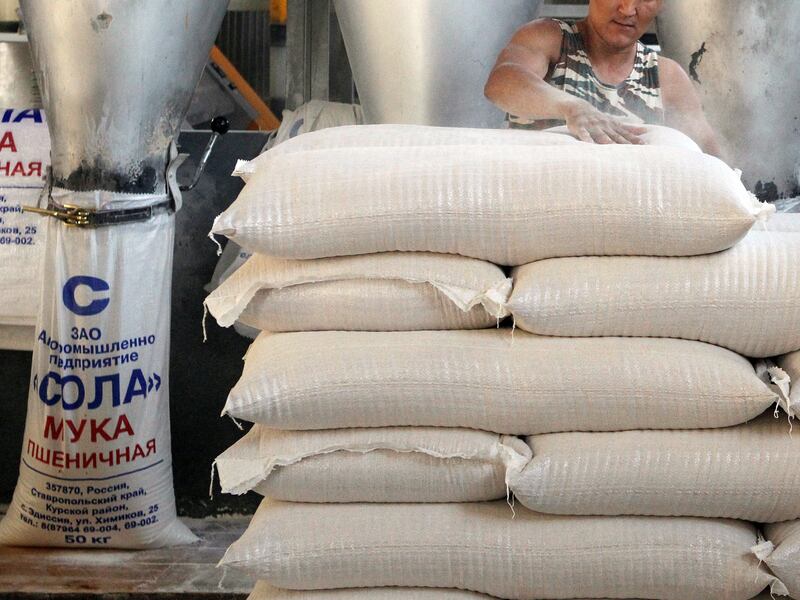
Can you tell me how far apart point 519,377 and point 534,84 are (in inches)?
35.1

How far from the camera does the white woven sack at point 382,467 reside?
1285 mm

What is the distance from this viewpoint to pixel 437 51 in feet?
6.47

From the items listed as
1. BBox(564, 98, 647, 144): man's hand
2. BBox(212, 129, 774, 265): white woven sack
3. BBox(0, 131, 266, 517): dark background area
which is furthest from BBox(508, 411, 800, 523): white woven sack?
BBox(0, 131, 266, 517): dark background area

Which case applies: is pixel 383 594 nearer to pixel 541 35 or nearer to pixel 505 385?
pixel 505 385

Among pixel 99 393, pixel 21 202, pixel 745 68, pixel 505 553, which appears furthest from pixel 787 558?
pixel 21 202

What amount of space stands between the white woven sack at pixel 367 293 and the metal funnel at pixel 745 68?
859 mm

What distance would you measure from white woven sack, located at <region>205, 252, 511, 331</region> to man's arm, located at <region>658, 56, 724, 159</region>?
81 cm

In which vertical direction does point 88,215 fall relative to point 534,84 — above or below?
below

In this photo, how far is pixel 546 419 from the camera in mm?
1272

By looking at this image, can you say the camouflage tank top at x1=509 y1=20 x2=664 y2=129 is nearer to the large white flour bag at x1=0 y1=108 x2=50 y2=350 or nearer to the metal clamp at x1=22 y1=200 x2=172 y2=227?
the metal clamp at x1=22 y1=200 x2=172 y2=227

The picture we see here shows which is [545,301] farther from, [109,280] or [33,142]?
[33,142]

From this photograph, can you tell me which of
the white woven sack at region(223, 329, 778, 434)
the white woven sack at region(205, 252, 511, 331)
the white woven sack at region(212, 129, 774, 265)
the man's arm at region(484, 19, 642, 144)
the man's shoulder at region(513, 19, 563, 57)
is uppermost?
the man's shoulder at region(513, 19, 563, 57)

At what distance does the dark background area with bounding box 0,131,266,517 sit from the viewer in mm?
2611

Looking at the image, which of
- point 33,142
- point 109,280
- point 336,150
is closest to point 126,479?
point 109,280
